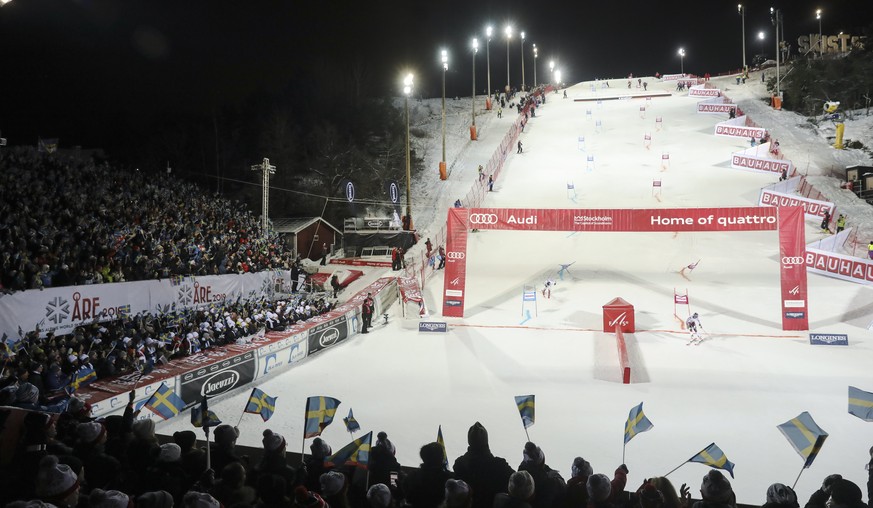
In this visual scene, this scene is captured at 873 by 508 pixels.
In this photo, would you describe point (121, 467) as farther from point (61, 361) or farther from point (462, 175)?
point (462, 175)

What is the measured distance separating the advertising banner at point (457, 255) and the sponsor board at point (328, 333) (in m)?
3.89

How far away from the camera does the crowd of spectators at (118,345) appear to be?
9.63 meters

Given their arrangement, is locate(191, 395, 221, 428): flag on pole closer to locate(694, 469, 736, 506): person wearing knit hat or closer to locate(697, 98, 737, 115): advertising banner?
locate(694, 469, 736, 506): person wearing knit hat

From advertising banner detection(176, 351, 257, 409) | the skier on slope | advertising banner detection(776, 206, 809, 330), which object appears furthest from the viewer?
advertising banner detection(776, 206, 809, 330)

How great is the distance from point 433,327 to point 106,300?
9.64 metres

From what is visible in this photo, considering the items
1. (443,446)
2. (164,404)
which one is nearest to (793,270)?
(443,446)

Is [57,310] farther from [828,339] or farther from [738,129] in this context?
[738,129]

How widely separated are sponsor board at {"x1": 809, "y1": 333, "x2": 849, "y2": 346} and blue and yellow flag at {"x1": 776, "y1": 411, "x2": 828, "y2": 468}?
39.2 feet

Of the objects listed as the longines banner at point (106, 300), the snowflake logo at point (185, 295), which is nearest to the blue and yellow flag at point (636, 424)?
the longines banner at point (106, 300)

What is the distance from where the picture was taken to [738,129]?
39.5m

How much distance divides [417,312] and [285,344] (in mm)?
7220

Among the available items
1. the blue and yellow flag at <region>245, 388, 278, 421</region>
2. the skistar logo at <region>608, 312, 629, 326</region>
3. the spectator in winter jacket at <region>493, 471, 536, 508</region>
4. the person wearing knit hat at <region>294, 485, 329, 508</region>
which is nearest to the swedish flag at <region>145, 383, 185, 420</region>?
the blue and yellow flag at <region>245, 388, 278, 421</region>

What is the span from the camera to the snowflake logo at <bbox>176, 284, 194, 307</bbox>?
53.1 ft

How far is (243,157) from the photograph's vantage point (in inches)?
1764
